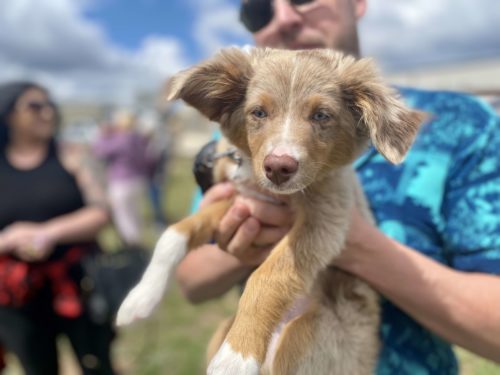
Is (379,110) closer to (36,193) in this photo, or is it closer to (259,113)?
(259,113)

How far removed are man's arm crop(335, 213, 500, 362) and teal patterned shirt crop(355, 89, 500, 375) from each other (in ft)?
0.29

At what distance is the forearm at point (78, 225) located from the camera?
10.3 feet

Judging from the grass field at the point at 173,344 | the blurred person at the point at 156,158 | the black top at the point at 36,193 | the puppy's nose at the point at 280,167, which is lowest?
the grass field at the point at 173,344

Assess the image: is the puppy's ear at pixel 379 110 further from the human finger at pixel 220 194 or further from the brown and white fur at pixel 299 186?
the human finger at pixel 220 194

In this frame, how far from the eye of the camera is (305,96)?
158cm

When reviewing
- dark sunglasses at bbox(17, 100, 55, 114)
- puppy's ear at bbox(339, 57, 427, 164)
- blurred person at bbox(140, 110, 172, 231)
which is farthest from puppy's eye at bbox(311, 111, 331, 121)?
blurred person at bbox(140, 110, 172, 231)

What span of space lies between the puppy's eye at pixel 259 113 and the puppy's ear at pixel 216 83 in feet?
0.37

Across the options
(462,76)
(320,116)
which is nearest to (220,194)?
(320,116)

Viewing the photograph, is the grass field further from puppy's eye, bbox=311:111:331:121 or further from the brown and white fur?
puppy's eye, bbox=311:111:331:121

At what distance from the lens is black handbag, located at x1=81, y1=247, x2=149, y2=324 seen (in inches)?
123

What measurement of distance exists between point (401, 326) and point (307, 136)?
2.46ft

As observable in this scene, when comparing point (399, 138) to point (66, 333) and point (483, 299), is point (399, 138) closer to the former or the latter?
point (483, 299)

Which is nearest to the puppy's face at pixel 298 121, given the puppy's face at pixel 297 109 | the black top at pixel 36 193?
the puppy's face at pixel 297 109

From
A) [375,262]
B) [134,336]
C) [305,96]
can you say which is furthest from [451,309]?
[134,336]
